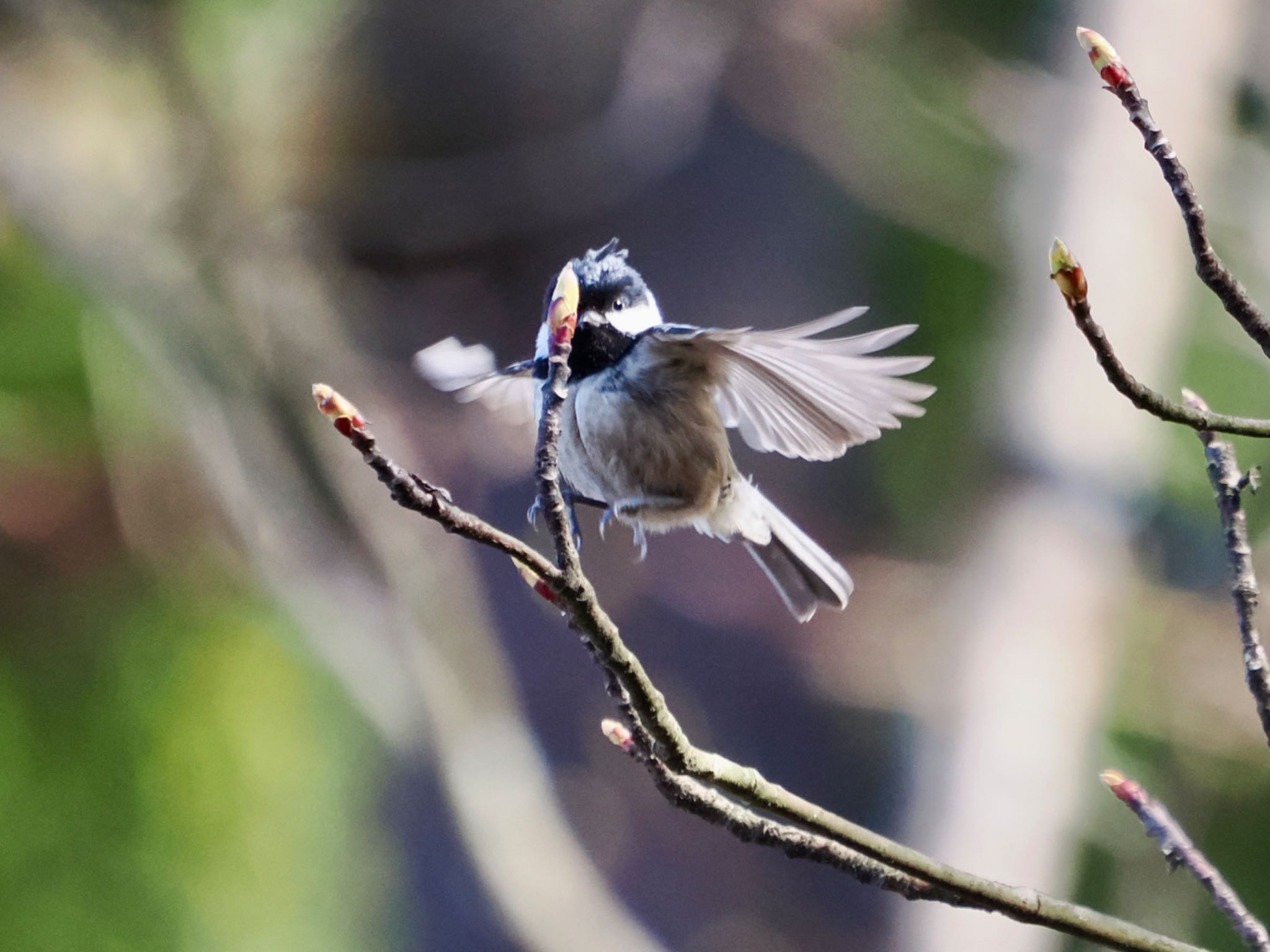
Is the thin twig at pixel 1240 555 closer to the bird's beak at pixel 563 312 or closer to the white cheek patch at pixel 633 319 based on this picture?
the bird's beak at pixel 563 312

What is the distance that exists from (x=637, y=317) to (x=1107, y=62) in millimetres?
550

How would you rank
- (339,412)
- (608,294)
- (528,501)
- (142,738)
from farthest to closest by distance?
1. (142,738)
2. (528,501)
3. (608,294)
4. (339,412)

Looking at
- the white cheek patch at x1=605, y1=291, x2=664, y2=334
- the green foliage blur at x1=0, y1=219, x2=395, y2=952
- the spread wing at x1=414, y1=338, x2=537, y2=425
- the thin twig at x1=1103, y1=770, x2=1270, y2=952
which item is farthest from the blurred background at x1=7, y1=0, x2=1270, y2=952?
the thin twig at x1=1103, y1=770, x2=1270, y2=952

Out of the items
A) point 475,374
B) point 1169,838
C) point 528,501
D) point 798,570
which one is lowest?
point 1169,838

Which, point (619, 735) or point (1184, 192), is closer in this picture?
point (1184, 192)

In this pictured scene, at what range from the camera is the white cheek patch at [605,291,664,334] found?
0.92 metres

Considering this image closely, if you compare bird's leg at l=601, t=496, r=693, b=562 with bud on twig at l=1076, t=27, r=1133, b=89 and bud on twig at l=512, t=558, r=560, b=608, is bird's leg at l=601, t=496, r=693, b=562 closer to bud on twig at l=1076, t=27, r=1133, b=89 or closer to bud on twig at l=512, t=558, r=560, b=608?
bud on twig at l=512, t=558, r=560, b=608

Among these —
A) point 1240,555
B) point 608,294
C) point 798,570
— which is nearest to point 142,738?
point 798,570

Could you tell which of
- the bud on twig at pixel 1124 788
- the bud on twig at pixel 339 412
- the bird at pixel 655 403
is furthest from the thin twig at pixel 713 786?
the bird at pixel 655 403

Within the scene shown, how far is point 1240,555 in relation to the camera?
0.54m

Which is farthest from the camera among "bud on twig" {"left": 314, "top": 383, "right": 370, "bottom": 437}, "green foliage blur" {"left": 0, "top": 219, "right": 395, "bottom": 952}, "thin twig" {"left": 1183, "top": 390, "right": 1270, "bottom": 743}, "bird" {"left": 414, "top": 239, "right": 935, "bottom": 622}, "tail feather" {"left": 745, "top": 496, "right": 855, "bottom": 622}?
"green foliage blur" {"left": 0, "top": 219, "right": 395, "bottom": 952}

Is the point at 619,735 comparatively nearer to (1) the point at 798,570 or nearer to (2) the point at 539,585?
(2) the point at 539,585

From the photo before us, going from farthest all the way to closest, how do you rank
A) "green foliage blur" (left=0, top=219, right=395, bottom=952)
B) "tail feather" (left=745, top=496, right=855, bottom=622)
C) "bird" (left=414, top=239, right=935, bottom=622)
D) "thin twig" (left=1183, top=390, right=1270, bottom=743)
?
"green foliage blur" (left=0, top=219, right=395, bottom=952) < "tail feather" (left=745, top=496, right=855, bottom=622) < "bird" (left=414, top=239, right=935, bottom=622) < "thin twig" (left=1183, top=390, right=1270, bottom=743)

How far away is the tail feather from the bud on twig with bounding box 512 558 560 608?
0.59 meters
